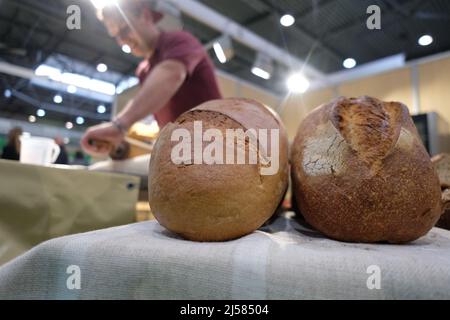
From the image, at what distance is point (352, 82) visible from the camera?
14.3 feet

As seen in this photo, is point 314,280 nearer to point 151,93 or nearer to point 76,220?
point 76,220

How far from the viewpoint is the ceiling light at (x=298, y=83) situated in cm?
493

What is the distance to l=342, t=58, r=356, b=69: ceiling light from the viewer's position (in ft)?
13.2

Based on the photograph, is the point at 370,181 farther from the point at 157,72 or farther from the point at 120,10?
the point at 120,10

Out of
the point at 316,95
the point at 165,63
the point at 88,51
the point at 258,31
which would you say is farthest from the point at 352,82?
the point at 88,51

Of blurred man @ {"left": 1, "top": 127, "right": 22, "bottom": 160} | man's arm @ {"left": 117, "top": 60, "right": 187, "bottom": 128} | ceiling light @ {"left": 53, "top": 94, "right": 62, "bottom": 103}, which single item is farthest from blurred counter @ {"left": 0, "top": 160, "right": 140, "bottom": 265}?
ceiling light @ {"left": 53, "top": 94, "right": 62, "bottom": 103}

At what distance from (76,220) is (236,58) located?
4263mm

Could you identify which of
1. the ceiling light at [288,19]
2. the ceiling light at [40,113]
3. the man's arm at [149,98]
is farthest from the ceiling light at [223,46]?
the ceiling light at [40,113]

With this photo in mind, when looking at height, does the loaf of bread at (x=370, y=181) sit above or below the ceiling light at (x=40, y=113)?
below

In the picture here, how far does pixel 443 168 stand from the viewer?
777 mm

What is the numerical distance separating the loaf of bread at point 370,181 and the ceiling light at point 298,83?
4.60 m

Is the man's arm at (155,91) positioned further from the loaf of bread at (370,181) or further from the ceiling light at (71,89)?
the ceiling light at (71,89)

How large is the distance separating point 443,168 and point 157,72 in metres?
1.14

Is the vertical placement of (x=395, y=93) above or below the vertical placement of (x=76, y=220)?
above
